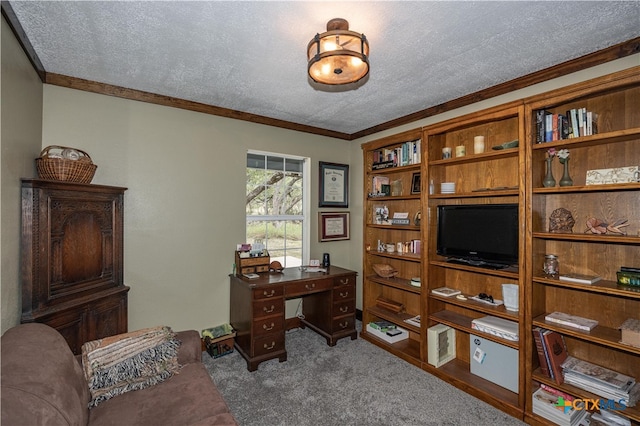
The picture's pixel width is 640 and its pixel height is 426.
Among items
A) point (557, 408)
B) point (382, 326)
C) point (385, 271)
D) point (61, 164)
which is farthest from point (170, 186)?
point (557, 408)

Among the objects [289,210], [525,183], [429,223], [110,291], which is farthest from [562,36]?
[110,291]

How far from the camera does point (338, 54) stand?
1.56 m

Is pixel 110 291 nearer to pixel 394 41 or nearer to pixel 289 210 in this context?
pixel 289 210

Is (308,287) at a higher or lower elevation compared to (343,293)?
higher

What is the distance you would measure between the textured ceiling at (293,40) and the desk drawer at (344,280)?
6.33 feet

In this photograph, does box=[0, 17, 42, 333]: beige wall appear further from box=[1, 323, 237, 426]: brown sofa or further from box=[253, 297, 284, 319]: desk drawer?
box=[253, 297, 284, 319]: desk drawer

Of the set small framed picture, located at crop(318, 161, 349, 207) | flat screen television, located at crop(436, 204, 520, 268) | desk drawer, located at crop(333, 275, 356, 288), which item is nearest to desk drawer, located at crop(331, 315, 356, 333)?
desk drawer, located at crop(333, 275, 356, 288)

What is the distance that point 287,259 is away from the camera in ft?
12.5

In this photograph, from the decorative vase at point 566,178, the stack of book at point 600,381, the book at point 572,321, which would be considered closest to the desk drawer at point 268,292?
the book at point 572,321

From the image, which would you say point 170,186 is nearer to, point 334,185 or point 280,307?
point 280,307

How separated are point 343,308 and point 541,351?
6.02 ft

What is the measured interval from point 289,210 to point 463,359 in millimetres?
2464

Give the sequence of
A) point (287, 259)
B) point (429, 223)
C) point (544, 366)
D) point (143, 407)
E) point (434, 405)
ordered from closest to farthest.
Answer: point (143, 407) < point (544, 366) < point (434, 405) < point (429, 223) < point (287, 259)

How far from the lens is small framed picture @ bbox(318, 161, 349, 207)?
3.98 metres
